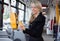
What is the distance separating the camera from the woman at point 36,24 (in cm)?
275

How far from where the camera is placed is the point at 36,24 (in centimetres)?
280

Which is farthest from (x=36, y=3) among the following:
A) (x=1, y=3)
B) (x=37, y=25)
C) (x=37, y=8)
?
(x=1, y=3)

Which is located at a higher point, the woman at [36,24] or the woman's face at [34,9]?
the woman's face at [34,9]

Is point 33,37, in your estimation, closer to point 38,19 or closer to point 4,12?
point 38,19

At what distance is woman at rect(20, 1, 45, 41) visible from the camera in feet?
9.01

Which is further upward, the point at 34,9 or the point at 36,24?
the point at 34,9

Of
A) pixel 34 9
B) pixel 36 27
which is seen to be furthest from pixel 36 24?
pixel 34 9

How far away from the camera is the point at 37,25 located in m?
2.80

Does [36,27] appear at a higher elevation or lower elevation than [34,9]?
lower

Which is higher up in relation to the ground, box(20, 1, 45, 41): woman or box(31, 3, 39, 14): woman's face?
box(31, 3, 39, 14): woman's face

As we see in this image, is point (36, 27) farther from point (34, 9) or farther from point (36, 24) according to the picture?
point (34, 9)

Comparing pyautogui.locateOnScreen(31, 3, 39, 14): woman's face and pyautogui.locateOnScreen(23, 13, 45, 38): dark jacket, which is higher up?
pyautogui.locateOnScreen(31, 3, 39, 14): woman's face

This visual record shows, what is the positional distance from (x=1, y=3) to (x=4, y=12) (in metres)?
0.48

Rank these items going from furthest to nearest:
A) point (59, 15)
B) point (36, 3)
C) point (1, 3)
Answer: point (59, 15) < point (1, 3) < point (36, 3)
